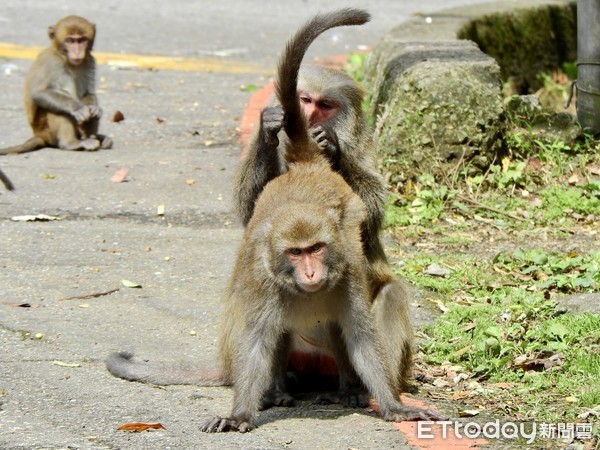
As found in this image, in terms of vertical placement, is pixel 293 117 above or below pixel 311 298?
above

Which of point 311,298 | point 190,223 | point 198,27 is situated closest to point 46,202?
point 190,223

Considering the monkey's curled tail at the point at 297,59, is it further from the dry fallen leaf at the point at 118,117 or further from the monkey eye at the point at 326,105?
the dry fallen leaf at the point at 118,117

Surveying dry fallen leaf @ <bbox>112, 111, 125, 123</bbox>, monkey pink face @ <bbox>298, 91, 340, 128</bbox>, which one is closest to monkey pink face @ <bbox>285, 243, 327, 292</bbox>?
monkey pink face @ <bbox>298, 91, 340, 128</bbox>

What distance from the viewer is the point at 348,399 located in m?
5.31

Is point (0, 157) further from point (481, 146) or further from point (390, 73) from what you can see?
point (481, 146)

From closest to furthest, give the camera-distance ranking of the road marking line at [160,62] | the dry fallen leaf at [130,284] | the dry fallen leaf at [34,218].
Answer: the dry fallen leaf at [130,284] < the dry fallen leaf at [34,218] < the road marking line at [160,62]

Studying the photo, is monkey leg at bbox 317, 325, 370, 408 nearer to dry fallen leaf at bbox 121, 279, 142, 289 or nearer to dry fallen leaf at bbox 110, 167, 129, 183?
dry fallen leaf at bbox 121, 279, 142, 289

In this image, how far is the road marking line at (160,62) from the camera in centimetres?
1382

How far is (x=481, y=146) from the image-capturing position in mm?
8445

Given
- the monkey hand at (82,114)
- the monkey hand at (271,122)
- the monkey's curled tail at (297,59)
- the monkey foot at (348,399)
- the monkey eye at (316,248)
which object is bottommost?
the monkey foot at (348,399)

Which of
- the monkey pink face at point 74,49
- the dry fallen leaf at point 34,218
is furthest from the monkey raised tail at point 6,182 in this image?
the monkey pink face at point 74,49

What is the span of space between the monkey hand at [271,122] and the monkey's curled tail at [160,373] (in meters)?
1.17

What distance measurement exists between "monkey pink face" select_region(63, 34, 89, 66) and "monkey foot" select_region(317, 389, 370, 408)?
6541 mm

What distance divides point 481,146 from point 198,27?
8919 mm
